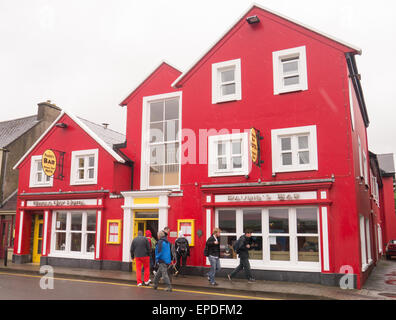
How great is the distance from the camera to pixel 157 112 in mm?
18016

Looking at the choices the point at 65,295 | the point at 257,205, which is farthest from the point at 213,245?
the point at 65,295

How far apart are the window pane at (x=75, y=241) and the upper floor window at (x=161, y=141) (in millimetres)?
4124

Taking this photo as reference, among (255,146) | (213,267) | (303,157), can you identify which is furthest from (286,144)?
(213,267)

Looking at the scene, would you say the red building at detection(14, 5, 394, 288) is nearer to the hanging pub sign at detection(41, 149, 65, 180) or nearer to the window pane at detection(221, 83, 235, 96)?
the window pane at detection(221, 83, 235, 96)

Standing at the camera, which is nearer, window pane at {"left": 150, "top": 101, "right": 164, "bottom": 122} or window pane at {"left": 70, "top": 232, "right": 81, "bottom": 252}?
window pane at {"left": 70, "top": 232, "right": 81, "bottom": 252}

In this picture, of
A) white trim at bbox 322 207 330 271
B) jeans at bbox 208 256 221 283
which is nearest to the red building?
white trim at bbox 322 207 330 271

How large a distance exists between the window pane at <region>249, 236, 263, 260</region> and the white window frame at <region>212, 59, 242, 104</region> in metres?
5.77

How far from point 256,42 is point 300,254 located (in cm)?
863

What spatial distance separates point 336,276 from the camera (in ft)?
39.9

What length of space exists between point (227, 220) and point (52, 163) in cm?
948

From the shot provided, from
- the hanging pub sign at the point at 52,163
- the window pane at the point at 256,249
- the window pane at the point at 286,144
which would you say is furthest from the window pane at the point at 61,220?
the window pane at the point at 286,144

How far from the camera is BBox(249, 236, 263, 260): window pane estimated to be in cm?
1377

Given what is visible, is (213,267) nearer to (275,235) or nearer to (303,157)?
(275,235)

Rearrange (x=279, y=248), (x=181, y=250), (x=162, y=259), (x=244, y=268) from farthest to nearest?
(x=181, y=250) < (x=279, y=248) < (x=244, y=268) < (x=162, y=259)
